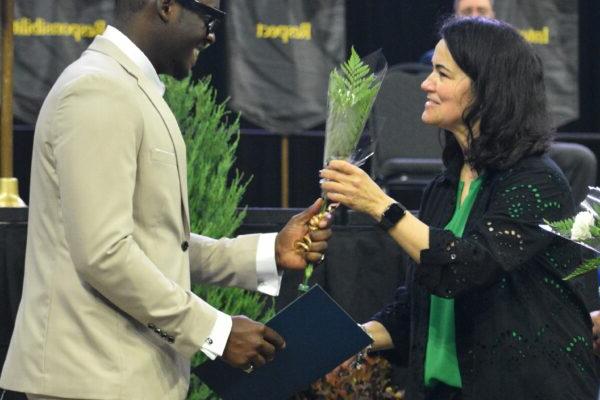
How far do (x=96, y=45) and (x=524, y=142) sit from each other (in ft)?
3.69

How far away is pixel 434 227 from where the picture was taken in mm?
3307

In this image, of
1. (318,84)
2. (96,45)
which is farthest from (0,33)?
(96,45)

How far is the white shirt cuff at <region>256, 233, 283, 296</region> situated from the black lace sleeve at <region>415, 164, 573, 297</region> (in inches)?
16.5

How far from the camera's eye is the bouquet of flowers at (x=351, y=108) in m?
3.17

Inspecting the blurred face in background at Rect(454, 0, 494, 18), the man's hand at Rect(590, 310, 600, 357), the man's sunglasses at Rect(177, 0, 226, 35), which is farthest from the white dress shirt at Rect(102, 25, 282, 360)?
the blurred face in background at Rect(454, 0, 494, 18)

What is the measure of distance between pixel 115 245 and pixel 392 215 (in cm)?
76

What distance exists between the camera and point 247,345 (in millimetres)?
2844

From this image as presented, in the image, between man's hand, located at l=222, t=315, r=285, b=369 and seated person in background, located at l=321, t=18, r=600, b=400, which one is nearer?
man's hand, located at l=222, t=315, r=285, b=369

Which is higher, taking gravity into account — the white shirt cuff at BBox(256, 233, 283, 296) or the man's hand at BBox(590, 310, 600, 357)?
the white shirt cuff at BBox(256, 233, 283, 296)

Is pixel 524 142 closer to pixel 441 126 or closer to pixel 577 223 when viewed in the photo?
pixel 441 126

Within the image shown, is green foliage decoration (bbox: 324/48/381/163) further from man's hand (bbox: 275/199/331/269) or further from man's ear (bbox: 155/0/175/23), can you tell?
man's ear (bbox: 155/0/175/23)

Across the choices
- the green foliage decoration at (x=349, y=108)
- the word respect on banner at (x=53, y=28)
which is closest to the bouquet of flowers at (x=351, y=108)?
the green foliage decoration at (x=349, y=108)

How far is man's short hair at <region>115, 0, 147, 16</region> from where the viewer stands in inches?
114

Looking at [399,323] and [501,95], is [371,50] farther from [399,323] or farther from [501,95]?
[501,95]
